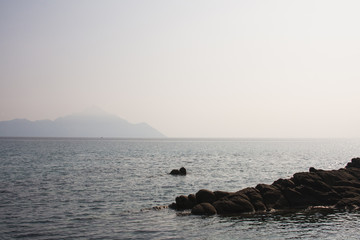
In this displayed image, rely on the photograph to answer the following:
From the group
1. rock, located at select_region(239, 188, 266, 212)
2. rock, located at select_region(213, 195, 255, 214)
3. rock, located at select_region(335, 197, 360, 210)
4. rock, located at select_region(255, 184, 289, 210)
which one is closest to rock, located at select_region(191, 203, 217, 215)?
rock, located at select_region(213, 195, 255, 214)

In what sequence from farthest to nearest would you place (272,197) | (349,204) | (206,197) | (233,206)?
(272,197)
(206,197)
(349,204)
(233,206)

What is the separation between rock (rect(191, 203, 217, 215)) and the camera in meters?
25.5

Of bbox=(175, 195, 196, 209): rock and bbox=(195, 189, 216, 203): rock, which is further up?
bbox=(195, 189, 216, 203): rock

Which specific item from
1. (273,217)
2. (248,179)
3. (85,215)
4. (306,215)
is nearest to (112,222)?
(85,215)

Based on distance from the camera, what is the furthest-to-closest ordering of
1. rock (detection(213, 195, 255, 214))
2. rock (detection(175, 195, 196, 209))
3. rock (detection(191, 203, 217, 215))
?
→ rock (detection(175, 195, 196, 209)) < rock (detection(213, 195, 255, 214)) < rock (detection(191, 203, 217, 215))

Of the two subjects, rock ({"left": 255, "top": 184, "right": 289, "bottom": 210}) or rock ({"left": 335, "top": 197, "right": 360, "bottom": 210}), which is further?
rock ({"left": 255, "top": 184, "right": 289, "bottom": 210})

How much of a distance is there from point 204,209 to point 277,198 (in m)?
7.41

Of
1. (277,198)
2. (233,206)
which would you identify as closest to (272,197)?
(277,198)

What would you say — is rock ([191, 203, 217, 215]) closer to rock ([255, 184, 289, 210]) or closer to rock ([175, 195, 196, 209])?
rock ([175, 195, 196, 209])

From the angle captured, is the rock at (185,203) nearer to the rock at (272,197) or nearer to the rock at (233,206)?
the rock at (233,206)

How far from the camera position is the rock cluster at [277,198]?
26250 millimetres

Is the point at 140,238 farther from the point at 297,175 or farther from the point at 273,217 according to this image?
the point at 297,175

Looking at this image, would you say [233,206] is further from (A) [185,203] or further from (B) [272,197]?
(B) [272,197]

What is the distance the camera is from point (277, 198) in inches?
1126
